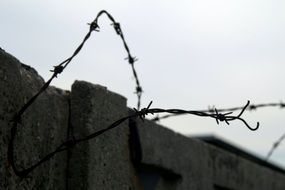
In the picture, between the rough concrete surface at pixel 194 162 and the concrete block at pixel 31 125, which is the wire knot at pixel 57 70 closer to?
the concrete block at pixel 31 125

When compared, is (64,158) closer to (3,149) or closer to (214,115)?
(3,149)

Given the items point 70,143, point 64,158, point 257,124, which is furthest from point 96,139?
point 257,124

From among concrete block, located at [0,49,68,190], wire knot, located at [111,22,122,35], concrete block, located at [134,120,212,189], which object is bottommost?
concrete block, located at [0,49,68,190]

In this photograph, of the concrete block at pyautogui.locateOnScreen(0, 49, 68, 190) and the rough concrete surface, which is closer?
the concrete block at pyautogui.locateOnScreen(0, 49, 68, 190)

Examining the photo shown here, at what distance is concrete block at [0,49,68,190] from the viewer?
2.12 m

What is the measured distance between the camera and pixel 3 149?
2098mm

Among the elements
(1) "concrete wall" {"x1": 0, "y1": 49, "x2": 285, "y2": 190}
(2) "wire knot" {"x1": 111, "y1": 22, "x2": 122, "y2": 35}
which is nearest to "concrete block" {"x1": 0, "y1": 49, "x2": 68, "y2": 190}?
(1) "concrete wall" {"x1": 0, "y1": 49, "x2": 285, "y2": 190}

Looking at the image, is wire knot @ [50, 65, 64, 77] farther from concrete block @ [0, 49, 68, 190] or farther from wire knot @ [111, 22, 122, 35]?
wire knot @ [111, 22, 122, 35]

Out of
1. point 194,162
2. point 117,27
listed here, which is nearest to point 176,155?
point 194,162

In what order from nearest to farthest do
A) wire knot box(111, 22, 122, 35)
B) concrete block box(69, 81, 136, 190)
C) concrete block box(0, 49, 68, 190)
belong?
concrete block box(0, 49, 68, 190)
concrete block box(69, 81, 136, 190)
wire knot box(111, 22, 122, 35)

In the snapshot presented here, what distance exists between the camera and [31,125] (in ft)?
7.50

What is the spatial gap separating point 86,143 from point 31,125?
352 millimetres

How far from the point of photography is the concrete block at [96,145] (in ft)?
8.42

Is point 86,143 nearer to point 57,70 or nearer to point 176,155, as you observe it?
point 57,70
